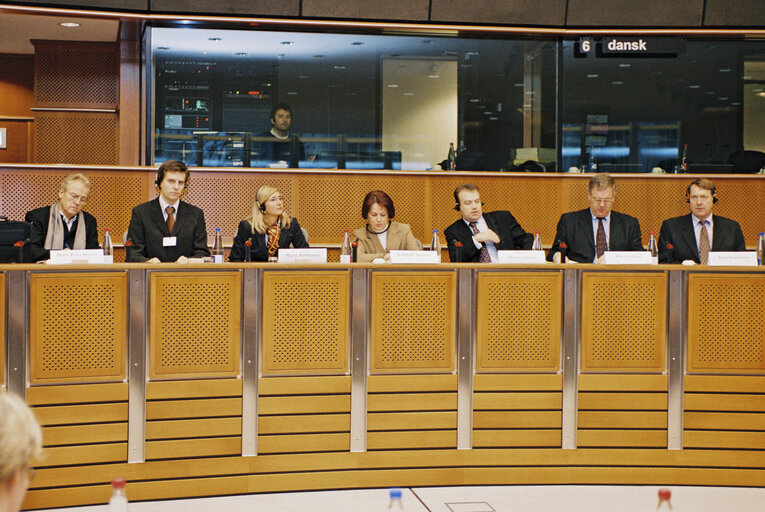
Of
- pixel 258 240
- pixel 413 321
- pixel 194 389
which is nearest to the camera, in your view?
pixel 194 389

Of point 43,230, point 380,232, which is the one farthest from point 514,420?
point 43,230

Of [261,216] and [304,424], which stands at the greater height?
[261,216]

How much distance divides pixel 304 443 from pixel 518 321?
128 centimetres

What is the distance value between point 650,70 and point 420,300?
15.8ft

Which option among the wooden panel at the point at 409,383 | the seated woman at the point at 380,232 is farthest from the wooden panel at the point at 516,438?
the seated woman at the point at 380,232

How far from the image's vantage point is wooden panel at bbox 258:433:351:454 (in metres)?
4.26

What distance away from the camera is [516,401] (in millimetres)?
4445

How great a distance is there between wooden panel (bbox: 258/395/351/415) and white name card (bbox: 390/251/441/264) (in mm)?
761

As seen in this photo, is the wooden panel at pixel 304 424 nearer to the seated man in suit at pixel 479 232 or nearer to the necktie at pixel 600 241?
the seated man in suit at pixel 479 232

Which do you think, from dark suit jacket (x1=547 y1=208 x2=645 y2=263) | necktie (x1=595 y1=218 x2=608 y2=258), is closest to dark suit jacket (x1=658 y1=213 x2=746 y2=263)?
dark suit jacket (x1=547 y1=208 x2=645 y2=263)

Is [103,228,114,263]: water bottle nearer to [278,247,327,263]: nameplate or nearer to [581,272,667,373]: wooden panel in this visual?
[278,247,327,263]: nameplate

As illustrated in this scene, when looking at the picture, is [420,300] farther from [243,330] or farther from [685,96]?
[685,96]

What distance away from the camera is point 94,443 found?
4.01 metres

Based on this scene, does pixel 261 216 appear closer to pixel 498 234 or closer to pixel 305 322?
pixel 305 322
